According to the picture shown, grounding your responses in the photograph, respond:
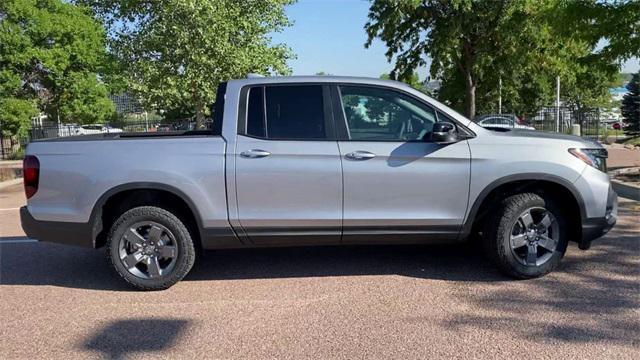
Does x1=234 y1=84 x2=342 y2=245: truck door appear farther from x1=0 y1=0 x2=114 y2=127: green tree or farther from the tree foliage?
x1=0 y1=0 x2=114 y2=127: green tree

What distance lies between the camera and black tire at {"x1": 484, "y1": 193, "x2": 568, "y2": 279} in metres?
5.02

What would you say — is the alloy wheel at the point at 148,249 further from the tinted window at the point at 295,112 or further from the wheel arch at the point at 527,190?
the wheel arch at the point at 527,190

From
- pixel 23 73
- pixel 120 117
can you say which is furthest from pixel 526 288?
pixel 120 117

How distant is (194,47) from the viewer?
750 inches

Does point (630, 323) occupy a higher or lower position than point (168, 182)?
lower

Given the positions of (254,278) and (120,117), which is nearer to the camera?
(254,278)

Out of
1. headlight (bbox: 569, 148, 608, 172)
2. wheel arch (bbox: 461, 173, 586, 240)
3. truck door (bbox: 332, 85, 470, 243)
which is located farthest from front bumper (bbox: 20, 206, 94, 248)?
headlight (bbox: 569, 148, 608, 172)

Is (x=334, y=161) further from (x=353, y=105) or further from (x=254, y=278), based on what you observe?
(x=254, y=278)

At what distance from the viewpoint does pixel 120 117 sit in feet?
145

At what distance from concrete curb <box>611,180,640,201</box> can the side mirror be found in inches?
223

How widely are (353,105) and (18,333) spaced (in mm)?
3232

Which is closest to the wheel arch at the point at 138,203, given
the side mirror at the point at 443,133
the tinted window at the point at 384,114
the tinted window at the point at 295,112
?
the tinted window at the point at 295,112

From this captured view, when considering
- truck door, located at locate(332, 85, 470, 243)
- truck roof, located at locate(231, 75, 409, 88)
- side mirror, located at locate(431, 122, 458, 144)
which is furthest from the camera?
truck roof, located at locate(231, 75, 409, 88)

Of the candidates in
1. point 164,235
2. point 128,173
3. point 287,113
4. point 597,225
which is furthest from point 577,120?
point 128,173
